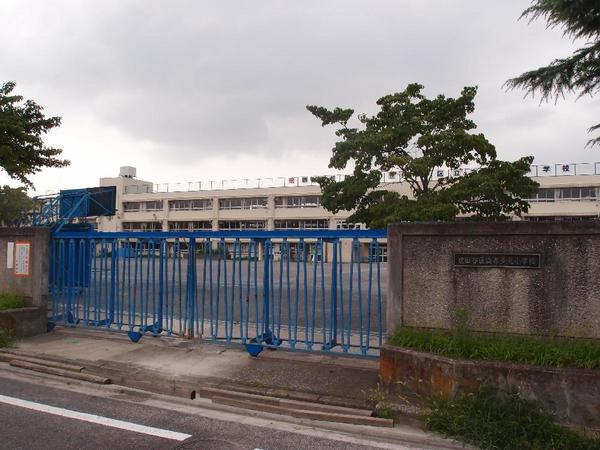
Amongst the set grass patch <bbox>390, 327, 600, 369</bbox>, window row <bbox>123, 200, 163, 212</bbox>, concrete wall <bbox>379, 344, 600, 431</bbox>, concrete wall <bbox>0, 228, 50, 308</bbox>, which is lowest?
concrete wall <bbox>379, 344, 600, 431</bbox>

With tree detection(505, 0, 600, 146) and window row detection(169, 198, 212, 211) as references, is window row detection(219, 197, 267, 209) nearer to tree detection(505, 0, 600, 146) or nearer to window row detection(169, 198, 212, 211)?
window row detection(169, 198, 212, 211)

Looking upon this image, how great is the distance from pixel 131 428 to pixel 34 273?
5424mm

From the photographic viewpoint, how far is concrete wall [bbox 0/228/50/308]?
830cm

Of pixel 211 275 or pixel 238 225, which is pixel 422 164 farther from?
pixel 238 225

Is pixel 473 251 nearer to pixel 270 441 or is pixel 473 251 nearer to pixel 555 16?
pixel 270 441

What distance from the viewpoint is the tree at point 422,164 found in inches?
523

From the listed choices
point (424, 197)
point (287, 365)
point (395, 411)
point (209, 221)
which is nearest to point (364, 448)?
point (395, 411)

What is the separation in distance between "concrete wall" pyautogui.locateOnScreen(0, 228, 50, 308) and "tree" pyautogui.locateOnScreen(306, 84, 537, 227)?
28.8 feet

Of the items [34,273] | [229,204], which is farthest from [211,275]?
[229,204]

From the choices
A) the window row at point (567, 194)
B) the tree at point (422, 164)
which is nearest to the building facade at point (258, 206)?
the window row at point (567, 194)

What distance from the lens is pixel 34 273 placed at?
8.38m

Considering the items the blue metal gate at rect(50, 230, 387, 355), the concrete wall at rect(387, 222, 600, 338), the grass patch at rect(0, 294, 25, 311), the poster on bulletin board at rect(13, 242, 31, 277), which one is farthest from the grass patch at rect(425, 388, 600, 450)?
the poster on bulletin board at rect(13, 242, 31, 277)

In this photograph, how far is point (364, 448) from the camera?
393 cm

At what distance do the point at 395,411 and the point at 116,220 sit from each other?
66067mm
